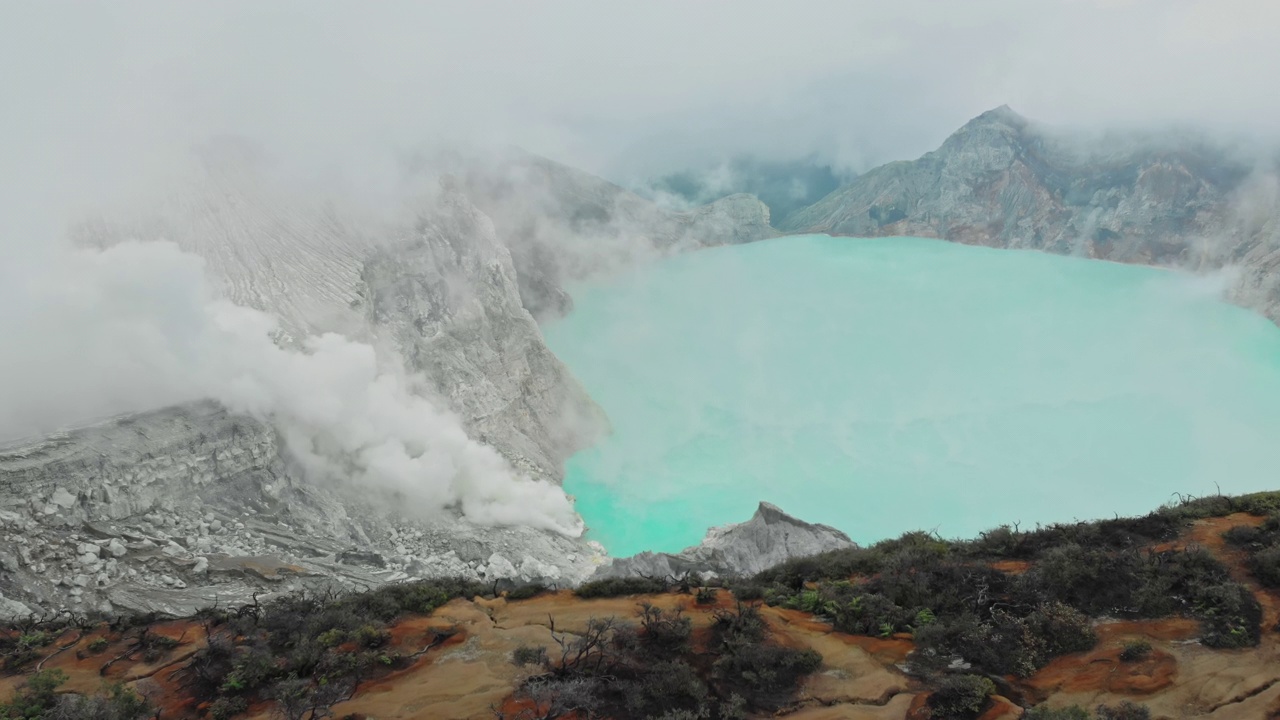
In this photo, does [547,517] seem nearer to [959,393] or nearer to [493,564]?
[493,564]

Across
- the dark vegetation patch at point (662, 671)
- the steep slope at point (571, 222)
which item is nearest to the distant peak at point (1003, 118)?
the steep slope at point (571, 222)

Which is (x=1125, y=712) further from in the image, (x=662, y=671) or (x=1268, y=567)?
(x=662, y=671)

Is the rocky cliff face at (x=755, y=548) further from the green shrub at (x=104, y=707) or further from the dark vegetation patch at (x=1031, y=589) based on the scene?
the green shrub at (x=104, y=707)

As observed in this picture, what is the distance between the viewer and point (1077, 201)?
90.9 metres

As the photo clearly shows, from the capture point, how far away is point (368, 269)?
123ft

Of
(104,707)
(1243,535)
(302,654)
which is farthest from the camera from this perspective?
(1243,535)

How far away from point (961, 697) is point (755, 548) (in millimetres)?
18829

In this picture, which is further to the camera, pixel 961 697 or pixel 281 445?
pixel 281 445

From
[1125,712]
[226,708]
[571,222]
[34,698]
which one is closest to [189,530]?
[34,698]

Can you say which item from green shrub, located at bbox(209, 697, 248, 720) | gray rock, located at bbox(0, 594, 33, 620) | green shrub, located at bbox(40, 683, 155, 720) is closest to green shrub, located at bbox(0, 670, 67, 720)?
green shrub, located at bbox(40, 683, 155, 720)

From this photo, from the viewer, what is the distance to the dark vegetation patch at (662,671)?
9.38 meters

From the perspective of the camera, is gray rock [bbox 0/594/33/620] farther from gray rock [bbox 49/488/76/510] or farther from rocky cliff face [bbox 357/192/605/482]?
rocky cliff face [bbox 357/192/605/482]

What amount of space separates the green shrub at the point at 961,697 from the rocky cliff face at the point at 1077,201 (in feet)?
229

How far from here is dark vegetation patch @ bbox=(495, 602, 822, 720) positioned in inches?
369
